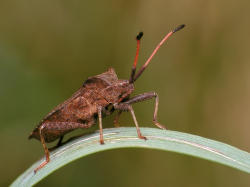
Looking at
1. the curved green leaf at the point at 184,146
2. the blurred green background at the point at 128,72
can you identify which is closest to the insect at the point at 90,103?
the curved green leaf at the point at 184,146

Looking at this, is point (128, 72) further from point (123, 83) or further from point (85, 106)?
point (85, 106)

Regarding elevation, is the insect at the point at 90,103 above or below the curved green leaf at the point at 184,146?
above

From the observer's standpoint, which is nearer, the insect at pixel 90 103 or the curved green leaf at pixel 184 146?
the curved green leaf at pixel 184 146

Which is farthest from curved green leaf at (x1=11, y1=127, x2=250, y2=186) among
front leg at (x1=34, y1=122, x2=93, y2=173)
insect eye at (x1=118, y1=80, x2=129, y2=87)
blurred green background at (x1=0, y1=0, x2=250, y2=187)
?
blurred green background at (x1=0, y1=0, x2=250, y2=187)

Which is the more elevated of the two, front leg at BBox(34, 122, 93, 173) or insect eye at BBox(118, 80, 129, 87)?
insect eye at BBox(118, 80, 129, 87)

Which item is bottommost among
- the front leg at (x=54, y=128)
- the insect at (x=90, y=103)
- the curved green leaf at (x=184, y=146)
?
the curved green leaf at (x=184, y=146)

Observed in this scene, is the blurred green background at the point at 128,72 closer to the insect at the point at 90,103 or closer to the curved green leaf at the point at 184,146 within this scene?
the insect at the point at 90,103

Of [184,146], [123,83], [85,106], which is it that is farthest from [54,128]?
[184,146]

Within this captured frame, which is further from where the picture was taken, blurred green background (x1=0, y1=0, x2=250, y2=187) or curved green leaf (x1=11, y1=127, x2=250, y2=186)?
blurred green background (x1=0, y1=0, x2=250, y2=187)

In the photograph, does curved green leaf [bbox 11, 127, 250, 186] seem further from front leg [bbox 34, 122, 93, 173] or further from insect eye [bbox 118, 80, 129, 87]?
insect eye [bbox 118, 80, 129, 87]
